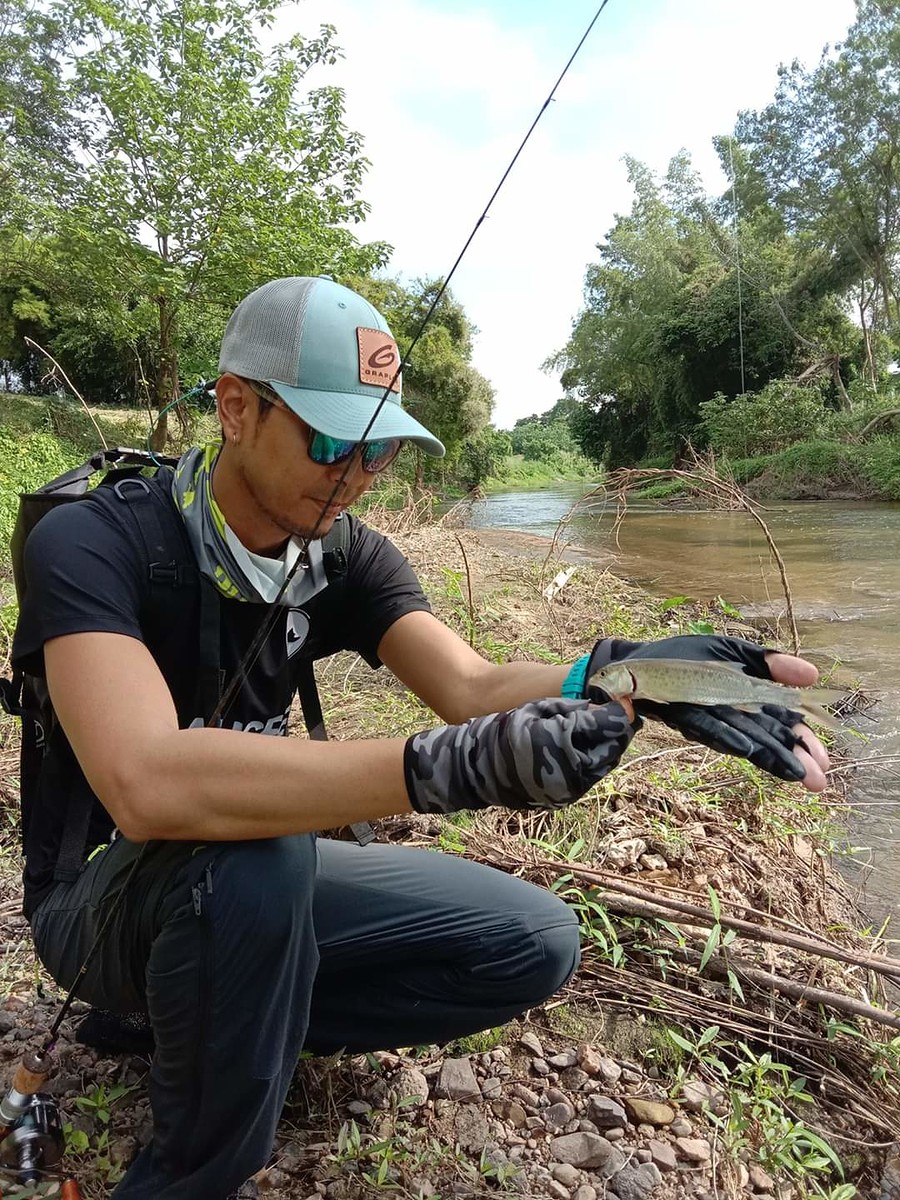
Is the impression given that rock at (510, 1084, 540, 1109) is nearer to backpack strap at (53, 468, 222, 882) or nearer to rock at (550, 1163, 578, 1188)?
rock at (550, 1163, 578, 1188)

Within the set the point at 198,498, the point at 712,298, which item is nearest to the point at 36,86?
the point at 198,498

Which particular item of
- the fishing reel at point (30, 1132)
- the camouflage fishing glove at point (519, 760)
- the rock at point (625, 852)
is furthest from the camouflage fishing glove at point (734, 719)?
the fishing reel at point (30, 1132)

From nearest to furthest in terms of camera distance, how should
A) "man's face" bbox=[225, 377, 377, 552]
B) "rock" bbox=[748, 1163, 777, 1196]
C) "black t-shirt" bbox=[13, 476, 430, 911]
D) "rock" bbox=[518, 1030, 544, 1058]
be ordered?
"black t-shirt" bbox=[13, 476, 430, 911] → "rock" bbox=[748, 1163, 777, 1196] → "man's face" bbox=[225, 377, 377, 552] → "rock" bbox=[518, 1030, 544, 1058]

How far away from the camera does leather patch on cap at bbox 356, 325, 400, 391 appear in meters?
1.62

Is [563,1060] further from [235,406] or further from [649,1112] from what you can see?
[235,406]

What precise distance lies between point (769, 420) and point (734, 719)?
80.6 feet

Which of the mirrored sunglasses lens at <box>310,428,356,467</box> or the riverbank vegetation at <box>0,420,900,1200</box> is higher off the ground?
the mirrored sunglasses lens at <box>310,428,356,467</box>

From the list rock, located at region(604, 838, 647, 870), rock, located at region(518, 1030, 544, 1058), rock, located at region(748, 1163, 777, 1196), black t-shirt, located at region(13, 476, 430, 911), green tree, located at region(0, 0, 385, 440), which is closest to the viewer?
black t-shirt, located at region(13, 476, 430, 911)

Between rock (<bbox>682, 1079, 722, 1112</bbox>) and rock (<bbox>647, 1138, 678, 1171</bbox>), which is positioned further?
rock (<bbox>682, 1079, 722, 1112</bbox>)

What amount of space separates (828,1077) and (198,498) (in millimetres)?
1952

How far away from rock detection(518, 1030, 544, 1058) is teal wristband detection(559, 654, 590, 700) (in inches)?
33.6

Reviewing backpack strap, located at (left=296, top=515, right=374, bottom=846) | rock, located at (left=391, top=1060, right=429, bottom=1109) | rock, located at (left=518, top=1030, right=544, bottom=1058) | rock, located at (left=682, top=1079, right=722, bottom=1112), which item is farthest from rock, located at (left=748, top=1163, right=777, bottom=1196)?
backpack strap, located at (left=296, top=515, right=374, bottom=846)

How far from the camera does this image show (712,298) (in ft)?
99.7

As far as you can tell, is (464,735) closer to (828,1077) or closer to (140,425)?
(828,1077)
